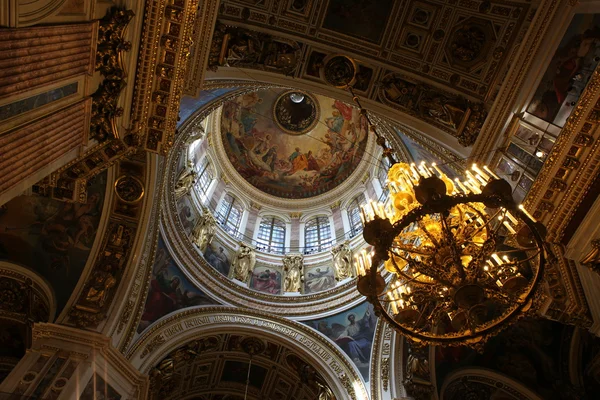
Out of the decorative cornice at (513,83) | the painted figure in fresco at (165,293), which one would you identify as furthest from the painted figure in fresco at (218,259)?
the decorative cornice at (513,83)

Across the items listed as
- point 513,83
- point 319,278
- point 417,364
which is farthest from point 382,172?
point 513,83

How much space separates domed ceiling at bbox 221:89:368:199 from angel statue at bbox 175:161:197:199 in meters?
5.07

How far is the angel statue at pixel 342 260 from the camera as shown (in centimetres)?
1516

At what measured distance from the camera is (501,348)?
11.9 metres

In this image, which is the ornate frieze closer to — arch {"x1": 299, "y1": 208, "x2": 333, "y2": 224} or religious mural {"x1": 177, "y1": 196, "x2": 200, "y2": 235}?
religious mural {"x1": 177, "y1": 196, "x2": 200, "y2": 235}

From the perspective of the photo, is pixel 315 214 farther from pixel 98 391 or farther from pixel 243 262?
pixel 98 391

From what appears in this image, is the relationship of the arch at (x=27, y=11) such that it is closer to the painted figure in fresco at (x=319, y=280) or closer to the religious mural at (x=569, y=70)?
the religious mural at (x=569, y=70)

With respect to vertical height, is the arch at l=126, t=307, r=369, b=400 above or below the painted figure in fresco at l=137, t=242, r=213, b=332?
below

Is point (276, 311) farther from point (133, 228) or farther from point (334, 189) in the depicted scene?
point (334, 189)

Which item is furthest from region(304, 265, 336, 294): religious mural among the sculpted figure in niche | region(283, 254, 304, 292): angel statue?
the sculpted figure in niche

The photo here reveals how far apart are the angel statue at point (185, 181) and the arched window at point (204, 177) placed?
1.63 m

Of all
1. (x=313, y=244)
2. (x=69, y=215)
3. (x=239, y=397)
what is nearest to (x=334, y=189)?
(x=313, y=244)

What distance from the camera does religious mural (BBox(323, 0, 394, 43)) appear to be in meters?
9.07

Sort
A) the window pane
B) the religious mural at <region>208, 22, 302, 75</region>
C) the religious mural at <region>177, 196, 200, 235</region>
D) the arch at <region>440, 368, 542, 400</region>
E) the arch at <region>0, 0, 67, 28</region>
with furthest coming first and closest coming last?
the window pane
the religious mural at <region>177, 196, 200, 235</region>
the arch at <region>440, 368, 542, 400</region>
the religious mural at <region>208, 22, 302, 75</region>
the arch at <region>0, 0, 67, 28</region>
